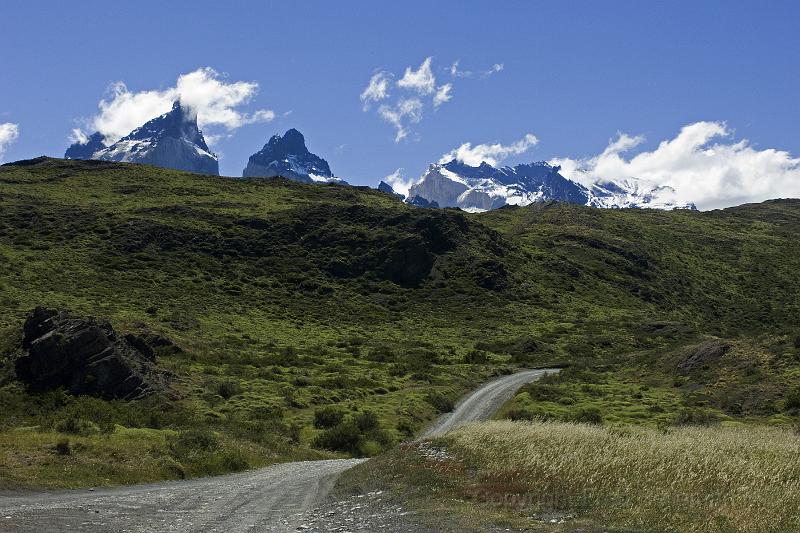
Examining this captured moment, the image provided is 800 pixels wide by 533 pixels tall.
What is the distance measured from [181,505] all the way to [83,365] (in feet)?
84.3

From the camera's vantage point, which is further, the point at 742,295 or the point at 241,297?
the point at 742,295

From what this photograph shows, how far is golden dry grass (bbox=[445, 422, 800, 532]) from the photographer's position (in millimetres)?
13367

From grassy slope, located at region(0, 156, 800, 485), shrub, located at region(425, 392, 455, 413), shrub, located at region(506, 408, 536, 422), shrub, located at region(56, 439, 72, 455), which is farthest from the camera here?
shrub, located at region(425, 392, 455, 413)

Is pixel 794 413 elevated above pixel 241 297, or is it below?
below

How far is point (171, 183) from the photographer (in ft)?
526

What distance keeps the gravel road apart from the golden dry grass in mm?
5288

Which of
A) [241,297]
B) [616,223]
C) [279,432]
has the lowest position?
[279,432]

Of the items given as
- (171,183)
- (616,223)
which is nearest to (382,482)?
(171,183)

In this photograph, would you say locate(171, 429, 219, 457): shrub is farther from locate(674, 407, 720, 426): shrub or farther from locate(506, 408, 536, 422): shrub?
locate(674, 407, 720, 426): shrub

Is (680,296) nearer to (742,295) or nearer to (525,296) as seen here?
(742,295)

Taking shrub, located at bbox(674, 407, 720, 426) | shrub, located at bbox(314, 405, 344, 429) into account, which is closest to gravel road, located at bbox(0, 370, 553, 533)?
shrub, located at bbox(314, 405, 344, 429)

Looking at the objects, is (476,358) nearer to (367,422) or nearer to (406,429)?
(406,429)

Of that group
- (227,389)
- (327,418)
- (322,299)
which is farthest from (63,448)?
(322,299)

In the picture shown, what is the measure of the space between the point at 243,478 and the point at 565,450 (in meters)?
12.0
